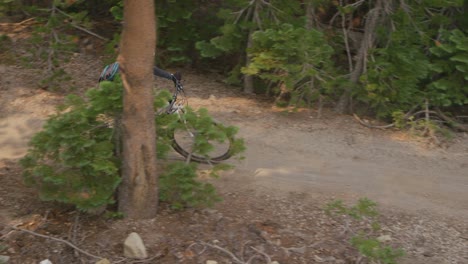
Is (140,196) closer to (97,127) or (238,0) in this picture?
(97,127)

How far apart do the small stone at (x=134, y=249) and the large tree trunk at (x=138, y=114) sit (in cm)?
35

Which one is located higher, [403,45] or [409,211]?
[403,45]

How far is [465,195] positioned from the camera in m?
6.88

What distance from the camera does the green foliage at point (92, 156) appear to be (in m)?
5.21

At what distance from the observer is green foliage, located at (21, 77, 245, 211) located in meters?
5.21

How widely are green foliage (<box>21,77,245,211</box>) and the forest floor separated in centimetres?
32

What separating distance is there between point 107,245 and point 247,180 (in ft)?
6.68

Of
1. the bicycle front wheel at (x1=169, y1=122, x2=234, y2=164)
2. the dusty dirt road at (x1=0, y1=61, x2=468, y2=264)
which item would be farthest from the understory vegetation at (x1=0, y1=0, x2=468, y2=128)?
the bicycle front wheel at (x1=169, y1=122, x2=234, y2=164)

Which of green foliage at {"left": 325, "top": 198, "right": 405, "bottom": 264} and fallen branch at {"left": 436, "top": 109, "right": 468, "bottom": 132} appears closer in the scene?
green foliage at {"left": 325, "top": 198, "right": 405, "bottom": 264}

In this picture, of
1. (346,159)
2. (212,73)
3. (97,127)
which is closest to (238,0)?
(212,73)

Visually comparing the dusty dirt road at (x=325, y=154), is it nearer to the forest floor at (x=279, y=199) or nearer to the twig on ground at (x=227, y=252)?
the forest floor at (x=279, y=199)

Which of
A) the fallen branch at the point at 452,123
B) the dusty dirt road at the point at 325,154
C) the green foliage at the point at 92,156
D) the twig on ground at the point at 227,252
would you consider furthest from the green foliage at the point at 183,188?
the fallen branch at the point at 452,123

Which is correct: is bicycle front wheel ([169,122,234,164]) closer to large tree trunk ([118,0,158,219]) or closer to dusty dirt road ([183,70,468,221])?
large tree trunk ([118,0,158,219])

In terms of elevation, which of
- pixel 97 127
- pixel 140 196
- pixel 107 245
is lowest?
pixel 107 245
